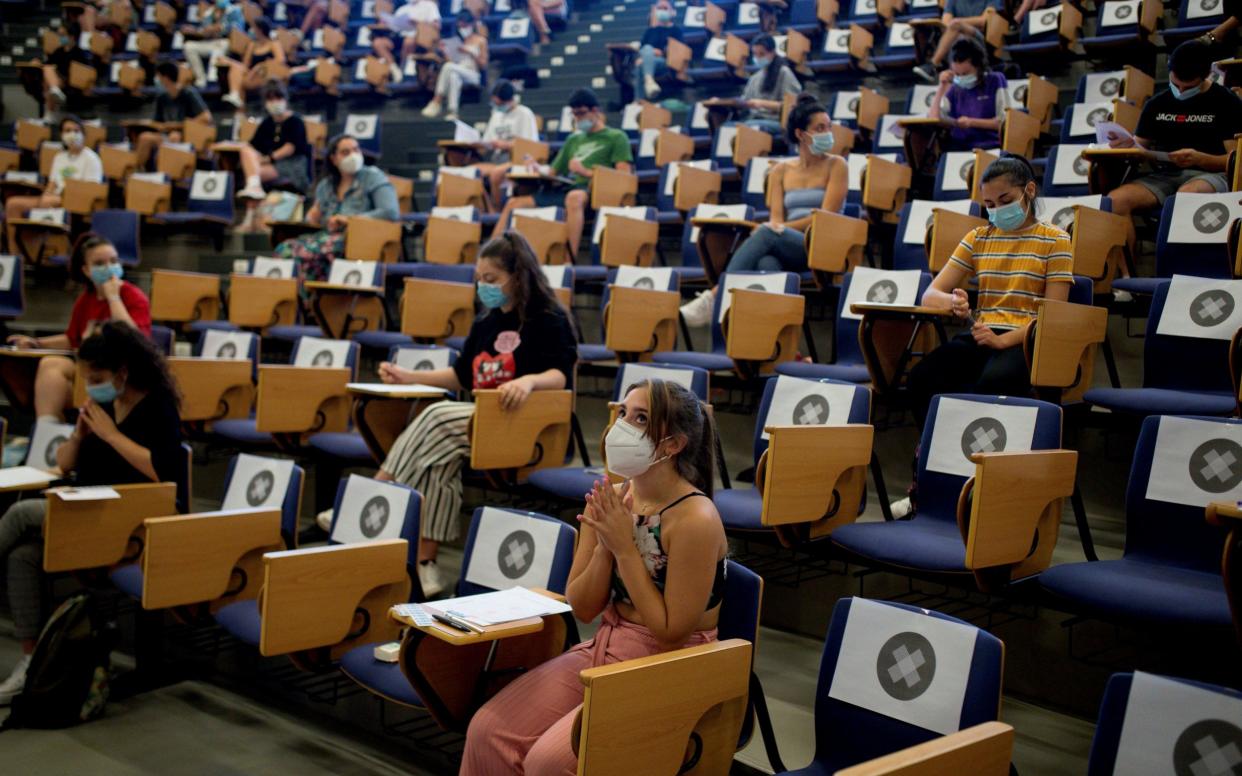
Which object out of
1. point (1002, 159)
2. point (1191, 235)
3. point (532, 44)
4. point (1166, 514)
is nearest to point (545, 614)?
point (1166, 514)

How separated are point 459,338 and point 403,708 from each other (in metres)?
2.30

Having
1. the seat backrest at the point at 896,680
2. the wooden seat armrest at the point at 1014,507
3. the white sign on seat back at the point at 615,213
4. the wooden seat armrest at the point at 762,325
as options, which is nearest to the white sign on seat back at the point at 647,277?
the wooden seat armrest at the point at 762,325

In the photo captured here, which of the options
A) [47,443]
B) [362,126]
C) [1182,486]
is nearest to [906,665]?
[1182,486]

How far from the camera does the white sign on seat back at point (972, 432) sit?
2771 mm

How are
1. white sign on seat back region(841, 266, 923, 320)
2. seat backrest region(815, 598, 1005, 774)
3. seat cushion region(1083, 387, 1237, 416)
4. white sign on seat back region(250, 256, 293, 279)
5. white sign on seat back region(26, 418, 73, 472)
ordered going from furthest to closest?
1. white sign on seat back region(250, 256, 293, 279)
2. white sign on seat back region(26, 418, 73, 472)
3. white sign on seat back region(841, 266, 923, 320)
4. seat cushion region(1083, 387, 1237, 416)
5. seat backrest region(815, 598, 1005, 774)

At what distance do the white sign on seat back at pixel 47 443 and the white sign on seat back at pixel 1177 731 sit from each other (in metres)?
4.11

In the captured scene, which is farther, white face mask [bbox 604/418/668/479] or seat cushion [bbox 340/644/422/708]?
A: seat cushion [bbox 340/644/422/708]

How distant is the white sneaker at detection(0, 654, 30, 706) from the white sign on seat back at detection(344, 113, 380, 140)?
6.34 m

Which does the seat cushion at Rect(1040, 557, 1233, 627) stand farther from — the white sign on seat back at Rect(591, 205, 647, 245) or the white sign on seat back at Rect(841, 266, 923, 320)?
the white sign on seat back at Rect(591, 205, 647, 245)

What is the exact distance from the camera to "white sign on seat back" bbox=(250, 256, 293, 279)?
614 centimetres

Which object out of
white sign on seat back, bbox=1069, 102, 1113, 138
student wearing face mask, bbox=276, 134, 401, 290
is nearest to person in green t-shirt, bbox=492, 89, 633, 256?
student wearing face mask, bbox=276, 134, 401, 290

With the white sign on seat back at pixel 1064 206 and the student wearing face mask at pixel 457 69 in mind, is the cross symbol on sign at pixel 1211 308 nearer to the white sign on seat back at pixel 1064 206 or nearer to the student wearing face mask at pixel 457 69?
the white sign on seat back at pixel 1064 206

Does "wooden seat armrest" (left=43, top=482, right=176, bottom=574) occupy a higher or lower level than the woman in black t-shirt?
lower

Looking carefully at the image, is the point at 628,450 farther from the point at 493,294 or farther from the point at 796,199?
the point at 796,199
